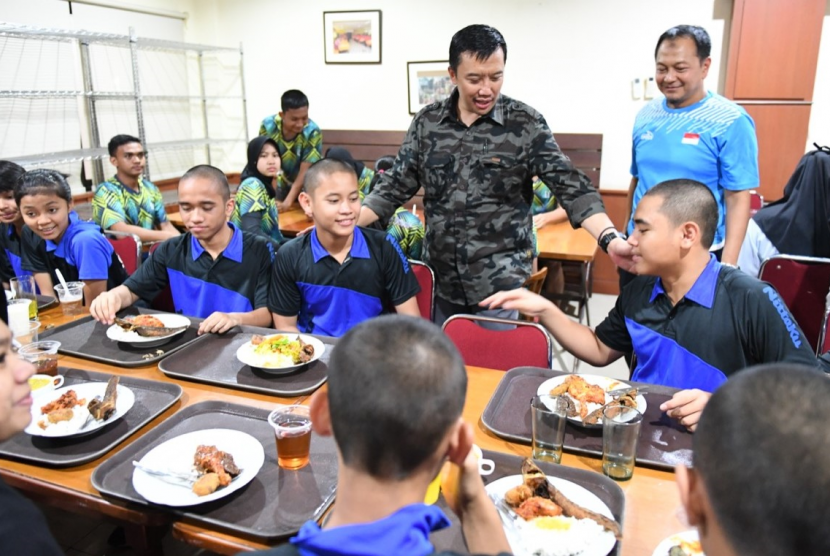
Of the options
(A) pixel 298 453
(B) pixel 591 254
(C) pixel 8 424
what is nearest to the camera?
(C) pixel 8 424

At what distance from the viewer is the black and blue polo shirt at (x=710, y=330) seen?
1652mm

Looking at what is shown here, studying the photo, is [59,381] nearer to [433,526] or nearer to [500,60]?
[433,526]

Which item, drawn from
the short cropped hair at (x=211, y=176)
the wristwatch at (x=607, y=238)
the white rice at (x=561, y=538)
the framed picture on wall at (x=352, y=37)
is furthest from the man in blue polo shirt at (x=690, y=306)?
the framed picture on wall at (x=352, y=37)

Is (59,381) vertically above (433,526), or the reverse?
(433,526)

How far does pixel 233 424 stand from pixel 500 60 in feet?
5.27

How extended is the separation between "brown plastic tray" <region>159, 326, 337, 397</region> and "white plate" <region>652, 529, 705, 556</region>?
96cm

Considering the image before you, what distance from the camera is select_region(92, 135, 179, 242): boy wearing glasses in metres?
4.18

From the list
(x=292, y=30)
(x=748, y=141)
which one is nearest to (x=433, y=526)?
(x=748, y=141)

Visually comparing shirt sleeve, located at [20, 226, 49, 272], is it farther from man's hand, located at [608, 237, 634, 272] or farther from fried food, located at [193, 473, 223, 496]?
man's hand, located at [608, 237, 634, 272]

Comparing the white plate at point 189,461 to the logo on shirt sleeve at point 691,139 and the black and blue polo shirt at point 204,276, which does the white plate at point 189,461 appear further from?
the logo on shirt sleeve at point 691,139

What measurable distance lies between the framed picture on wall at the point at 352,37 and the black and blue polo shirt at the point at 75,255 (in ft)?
13.2

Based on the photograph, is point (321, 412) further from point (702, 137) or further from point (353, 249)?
point (702, 137)

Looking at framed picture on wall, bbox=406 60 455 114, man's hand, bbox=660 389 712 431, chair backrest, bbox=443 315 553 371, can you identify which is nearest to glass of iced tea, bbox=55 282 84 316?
chair backrest, bbox=443 315 553 371

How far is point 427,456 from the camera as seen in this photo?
85 cm
